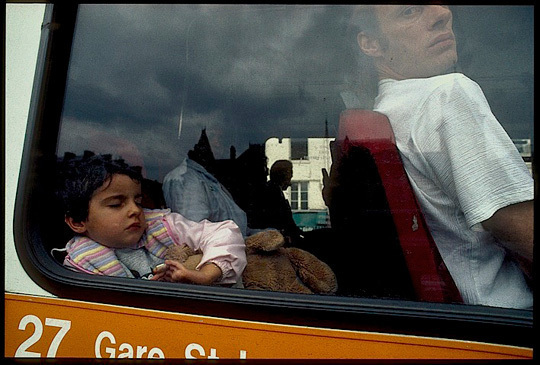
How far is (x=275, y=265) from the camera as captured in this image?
1469mm

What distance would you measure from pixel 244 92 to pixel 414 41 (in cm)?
52

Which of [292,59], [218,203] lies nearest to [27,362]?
[218,203]

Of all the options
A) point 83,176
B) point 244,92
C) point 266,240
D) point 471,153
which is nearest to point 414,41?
point 471,153

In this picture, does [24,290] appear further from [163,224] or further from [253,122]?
[253,122]

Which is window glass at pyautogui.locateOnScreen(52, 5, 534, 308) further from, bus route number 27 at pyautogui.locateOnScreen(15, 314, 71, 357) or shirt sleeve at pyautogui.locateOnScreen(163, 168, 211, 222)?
bus route number 27 at pyautogui.locateOnScreen(15, 314, 71, 357)

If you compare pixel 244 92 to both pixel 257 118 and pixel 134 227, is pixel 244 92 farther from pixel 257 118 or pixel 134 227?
pixel 134 227

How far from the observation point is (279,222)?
1.47 meters

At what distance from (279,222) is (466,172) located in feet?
1.73

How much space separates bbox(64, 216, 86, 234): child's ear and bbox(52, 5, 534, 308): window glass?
0.66 feet

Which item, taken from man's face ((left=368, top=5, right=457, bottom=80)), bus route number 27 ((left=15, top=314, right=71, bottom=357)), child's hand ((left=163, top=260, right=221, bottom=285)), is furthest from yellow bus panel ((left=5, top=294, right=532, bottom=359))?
man's face ((left=368, top=5, right=457, bottom=80))

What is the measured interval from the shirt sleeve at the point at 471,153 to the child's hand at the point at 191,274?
651mm

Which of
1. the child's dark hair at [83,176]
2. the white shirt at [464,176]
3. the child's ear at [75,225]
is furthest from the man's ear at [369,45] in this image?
the child's ear at [75,225]

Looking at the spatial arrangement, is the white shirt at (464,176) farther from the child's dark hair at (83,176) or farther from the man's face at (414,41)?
the child's dark hair at (83,176)

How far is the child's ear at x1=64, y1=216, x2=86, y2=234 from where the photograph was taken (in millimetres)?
1473
